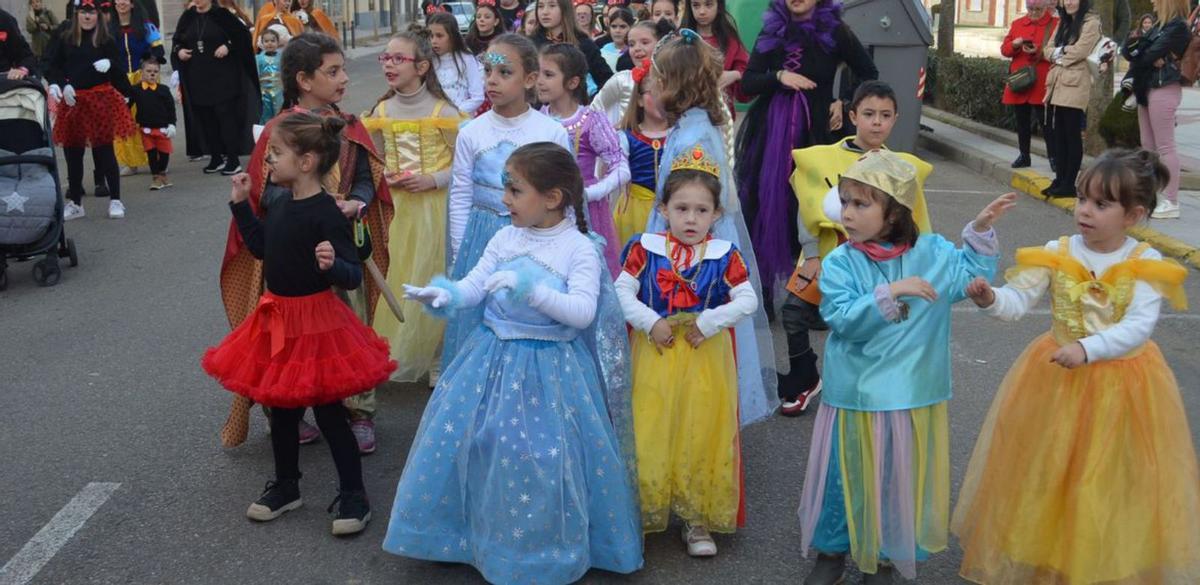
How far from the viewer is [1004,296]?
3.71 m

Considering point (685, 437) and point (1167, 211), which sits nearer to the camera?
point (685, 437)

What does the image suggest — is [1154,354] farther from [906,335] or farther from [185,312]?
[185,312]

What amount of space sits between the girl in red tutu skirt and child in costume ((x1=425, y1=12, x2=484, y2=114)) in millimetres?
2650

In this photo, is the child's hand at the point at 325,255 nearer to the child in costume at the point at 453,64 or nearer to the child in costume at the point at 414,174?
the child in costume at the point at 414,174

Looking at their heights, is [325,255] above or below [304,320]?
above

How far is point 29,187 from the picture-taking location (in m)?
8.01

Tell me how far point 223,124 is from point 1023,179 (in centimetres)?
781

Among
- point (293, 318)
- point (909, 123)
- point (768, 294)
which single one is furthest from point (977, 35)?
point (293, 318)

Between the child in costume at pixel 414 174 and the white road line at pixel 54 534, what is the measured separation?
5.13 feet

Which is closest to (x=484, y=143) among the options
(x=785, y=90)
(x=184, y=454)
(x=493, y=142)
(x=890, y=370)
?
(x=493, y=142)

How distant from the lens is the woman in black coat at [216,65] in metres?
12.1

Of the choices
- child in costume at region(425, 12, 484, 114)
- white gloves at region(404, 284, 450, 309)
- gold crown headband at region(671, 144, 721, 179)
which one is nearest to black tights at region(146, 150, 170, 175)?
child in costume at region(425, 12, 484, 114)

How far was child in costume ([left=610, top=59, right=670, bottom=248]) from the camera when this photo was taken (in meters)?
5.43

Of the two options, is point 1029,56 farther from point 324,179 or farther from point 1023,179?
point 324,179
